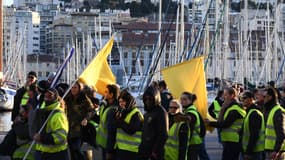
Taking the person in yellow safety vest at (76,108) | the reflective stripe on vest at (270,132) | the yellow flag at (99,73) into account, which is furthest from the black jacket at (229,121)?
the person in yellow safety vest at (76,108)

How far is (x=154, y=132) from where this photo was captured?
10523 mm

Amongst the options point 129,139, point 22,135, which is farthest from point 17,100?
point 129,139

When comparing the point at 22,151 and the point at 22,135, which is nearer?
the point at 22,135

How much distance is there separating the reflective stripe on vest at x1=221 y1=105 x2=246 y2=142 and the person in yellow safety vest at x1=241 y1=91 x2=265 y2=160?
0.59 metres

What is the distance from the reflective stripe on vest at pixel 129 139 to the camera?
1123 cm

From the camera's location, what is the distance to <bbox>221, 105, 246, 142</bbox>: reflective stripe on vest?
1299 centimetres

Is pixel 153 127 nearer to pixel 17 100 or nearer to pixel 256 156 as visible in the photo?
pixel 256 156

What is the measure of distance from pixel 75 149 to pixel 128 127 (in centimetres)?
202

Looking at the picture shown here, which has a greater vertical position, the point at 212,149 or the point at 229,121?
the point at 229,121

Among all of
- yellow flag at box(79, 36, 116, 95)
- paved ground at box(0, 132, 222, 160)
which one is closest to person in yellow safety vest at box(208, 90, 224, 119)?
paved ground at box(0, 132, 222, 160)

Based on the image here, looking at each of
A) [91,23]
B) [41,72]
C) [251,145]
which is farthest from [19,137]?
[91,23]

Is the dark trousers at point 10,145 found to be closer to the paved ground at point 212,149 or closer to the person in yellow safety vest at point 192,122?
the person in yellow safety vest at point 192,122

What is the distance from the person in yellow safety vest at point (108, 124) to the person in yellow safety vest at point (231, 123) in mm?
1815

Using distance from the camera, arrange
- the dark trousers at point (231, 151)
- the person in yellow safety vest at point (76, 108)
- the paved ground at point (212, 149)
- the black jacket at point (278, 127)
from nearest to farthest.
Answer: the black jacket at point (278, 127)
the person in yellow safety vest at point (76, 108)
the dark trousers at point (231, 151)
the paved ground at point (212, 149)
